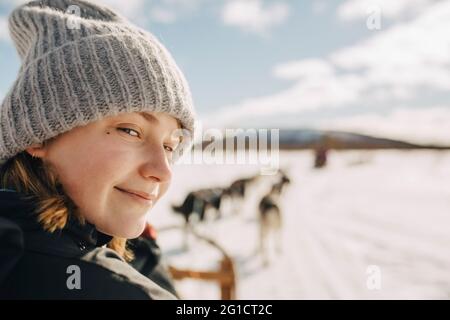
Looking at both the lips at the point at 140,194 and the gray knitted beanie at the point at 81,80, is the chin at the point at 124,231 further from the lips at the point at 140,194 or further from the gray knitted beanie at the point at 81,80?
the gray knitted beanie at the point at 81,80

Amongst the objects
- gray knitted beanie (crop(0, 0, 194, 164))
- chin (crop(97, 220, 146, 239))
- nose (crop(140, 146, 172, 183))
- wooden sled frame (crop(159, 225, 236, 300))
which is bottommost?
wooden sled frame (crop(159, 225, 236, 300))

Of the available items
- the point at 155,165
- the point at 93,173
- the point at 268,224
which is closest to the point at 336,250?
the point at 268,224

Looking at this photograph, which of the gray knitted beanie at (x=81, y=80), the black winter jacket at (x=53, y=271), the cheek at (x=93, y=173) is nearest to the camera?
the black winter jacket at (x=53, y=271)

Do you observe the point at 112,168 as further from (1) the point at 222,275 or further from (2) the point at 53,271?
(1) the point at 222,275

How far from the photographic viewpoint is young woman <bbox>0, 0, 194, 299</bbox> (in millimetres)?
1038

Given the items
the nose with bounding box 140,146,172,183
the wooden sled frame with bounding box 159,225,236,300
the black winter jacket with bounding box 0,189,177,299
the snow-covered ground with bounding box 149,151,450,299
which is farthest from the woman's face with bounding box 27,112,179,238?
the snow-covered ground with bounding box 149,151,450,299

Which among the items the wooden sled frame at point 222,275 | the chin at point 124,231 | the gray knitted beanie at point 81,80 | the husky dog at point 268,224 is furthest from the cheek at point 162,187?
the husky dog at point 268,224

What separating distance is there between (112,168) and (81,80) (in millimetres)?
389

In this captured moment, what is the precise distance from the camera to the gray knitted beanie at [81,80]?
133 cm

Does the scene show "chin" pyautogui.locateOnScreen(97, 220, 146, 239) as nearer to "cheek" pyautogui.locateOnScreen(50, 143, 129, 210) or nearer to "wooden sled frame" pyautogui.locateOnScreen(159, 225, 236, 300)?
"cheek" pyautogui.locateOnScreen(50, 143, 129, 210)

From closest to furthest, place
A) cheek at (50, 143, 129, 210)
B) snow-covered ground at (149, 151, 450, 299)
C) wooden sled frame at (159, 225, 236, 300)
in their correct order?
cheek at (50, 143, 129, 210) < wooden sled frame at (159, 225, 236, 300) < snow-covered ground at (149, 151, 450, 299)

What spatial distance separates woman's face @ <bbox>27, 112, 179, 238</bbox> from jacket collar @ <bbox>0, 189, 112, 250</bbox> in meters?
0.05

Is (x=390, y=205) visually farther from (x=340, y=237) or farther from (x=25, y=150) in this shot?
(x=25, y=150)

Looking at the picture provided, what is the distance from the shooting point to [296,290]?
4.74 m
